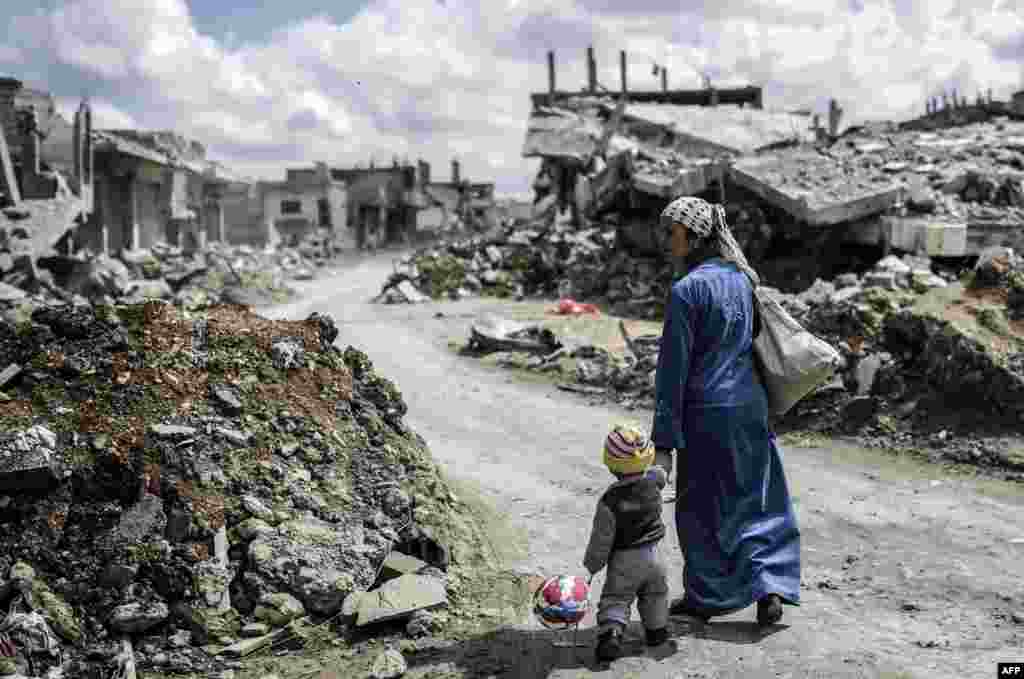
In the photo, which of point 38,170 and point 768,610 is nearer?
point 768,610

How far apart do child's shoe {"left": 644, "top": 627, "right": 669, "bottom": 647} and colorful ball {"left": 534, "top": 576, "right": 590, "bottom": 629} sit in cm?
29

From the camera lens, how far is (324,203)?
54.1 meters

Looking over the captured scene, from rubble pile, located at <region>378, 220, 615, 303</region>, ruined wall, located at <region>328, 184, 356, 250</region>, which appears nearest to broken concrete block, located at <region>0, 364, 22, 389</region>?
rubble pile, located at <region>378, 220, 615, 303</region>

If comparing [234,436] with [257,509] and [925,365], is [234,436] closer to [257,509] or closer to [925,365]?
[257,509]

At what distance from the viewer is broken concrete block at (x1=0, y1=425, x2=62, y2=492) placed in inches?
171

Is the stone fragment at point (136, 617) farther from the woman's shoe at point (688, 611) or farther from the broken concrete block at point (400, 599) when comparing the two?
the woman's shoe at point (688, 611)

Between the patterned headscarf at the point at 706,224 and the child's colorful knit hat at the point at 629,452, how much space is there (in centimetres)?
89

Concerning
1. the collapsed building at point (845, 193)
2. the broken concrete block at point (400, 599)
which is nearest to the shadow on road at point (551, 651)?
the broken concrete block at point (400, 599)

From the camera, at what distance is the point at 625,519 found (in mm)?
3469

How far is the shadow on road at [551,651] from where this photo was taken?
3.50m

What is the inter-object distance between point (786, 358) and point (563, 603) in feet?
4.34

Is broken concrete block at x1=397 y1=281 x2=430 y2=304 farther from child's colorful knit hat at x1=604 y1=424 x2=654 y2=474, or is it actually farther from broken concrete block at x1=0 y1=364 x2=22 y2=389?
child's colorful knit hat at x1=604 y1=424 x2=654 y2=474

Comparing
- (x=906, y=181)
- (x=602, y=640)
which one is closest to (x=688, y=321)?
(x=602, y=640)

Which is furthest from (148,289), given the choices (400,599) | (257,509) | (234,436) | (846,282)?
(400,599)
